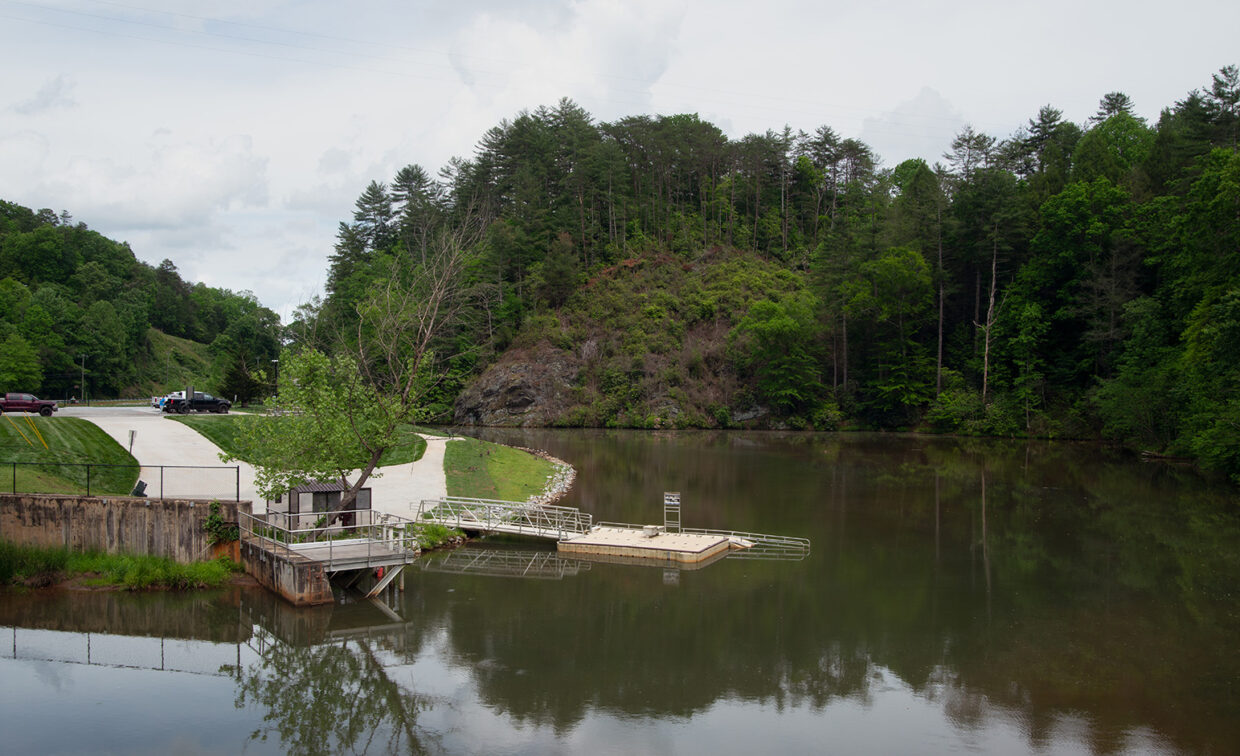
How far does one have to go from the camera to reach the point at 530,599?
72.4 feet

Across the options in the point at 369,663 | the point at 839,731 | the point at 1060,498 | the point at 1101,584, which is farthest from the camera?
the point at 1060,498

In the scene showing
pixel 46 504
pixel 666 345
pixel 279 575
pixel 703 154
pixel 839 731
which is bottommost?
pixel 839 731

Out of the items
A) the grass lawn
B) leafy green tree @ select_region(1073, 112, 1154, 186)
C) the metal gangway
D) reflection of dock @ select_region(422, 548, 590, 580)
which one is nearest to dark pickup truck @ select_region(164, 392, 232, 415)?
the grass lawn

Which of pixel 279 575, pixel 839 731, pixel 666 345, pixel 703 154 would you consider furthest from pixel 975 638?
pixel 703 154

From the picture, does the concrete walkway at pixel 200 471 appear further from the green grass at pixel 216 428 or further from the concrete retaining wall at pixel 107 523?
the concrete retaining wall at pixel 107 523

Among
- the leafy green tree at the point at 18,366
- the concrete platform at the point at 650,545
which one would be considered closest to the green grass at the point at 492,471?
the concrete platform at the point at 650,545

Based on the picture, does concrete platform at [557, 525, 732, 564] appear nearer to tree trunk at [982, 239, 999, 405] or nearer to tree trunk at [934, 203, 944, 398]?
tree trunk at [982, 239, 999, 405]

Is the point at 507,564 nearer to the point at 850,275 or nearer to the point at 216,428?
the point at 216,428

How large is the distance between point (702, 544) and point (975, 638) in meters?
9.82

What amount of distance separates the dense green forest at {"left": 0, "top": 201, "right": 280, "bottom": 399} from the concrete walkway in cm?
2306

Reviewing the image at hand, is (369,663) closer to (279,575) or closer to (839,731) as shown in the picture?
(279,575)

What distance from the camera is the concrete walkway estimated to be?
29344mm

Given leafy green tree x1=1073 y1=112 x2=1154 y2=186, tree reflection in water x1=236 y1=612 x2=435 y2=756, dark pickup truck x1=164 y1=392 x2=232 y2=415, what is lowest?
tree reflection in water x1=236 y1=612 x2=435 y2=756

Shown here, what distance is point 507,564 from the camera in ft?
85.9
